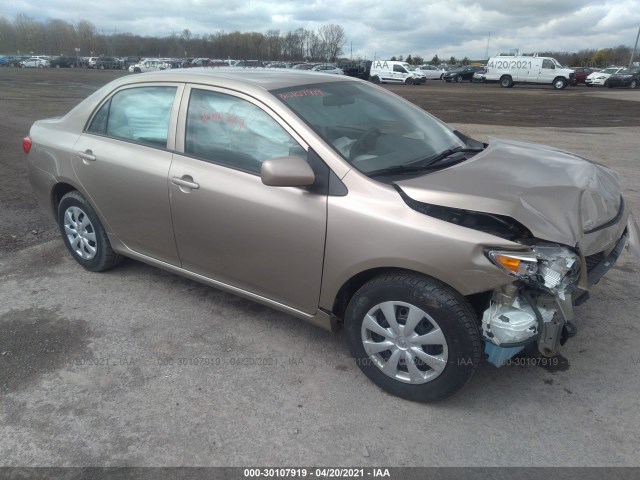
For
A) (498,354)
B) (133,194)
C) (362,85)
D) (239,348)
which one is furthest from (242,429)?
(362,85)

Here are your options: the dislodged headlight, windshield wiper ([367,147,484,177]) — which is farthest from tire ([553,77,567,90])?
the dislodged headlight

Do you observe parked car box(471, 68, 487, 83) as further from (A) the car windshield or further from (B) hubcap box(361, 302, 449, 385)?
(B) hubcap box(361, 302, 449, 385)

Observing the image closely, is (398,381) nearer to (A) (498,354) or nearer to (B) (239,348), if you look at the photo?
(A) (498,354)

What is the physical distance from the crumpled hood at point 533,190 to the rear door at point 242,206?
66 centimetres

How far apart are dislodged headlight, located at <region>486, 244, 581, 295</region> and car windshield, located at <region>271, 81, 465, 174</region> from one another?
931 mm

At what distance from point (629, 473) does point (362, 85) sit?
9.77 ft

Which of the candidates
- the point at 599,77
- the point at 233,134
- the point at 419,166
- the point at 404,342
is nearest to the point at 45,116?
the point at 233,134

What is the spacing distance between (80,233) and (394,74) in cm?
4054

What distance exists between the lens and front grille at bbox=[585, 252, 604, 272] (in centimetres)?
298

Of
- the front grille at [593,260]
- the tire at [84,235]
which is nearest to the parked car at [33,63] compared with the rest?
Answer: the tire at [84,235]

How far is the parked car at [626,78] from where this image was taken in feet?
120

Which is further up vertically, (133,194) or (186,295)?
(133,194)

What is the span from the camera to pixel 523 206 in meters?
2.62

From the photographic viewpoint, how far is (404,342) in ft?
9.07
